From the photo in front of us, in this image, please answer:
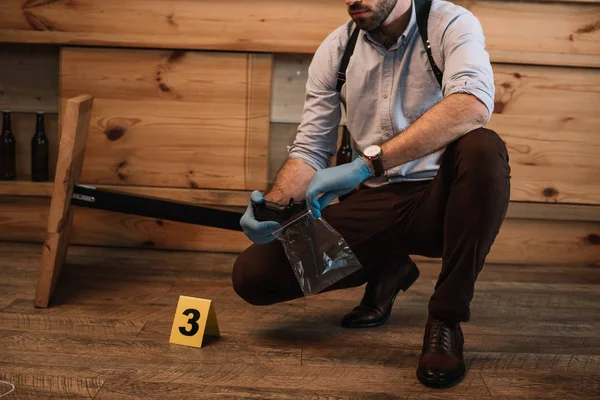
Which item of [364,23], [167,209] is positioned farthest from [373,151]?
[167,209]

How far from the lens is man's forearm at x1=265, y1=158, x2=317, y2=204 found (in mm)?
1890

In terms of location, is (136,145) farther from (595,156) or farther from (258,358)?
(595,156)

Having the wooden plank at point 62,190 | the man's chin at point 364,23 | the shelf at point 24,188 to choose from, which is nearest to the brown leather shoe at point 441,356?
the man's chin at point 364,23

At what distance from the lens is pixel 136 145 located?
2783 millimetres

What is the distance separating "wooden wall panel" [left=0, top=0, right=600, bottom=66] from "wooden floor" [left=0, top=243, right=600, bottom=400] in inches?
30.7

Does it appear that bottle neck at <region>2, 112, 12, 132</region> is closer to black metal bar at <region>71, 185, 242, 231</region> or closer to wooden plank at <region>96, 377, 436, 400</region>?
black metal bar at <region>71, 185, 242, 231</region>

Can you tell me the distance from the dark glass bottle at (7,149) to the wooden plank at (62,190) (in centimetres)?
90

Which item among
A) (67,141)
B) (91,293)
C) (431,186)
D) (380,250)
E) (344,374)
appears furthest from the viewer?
(91,293)

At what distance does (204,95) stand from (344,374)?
1.38 m

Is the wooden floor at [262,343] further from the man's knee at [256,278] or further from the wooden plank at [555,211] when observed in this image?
the wooden plank at [555,211]

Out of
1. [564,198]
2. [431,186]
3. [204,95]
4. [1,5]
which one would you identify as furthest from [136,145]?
[564,198]

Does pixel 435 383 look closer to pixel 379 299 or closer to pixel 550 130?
pixel 379 299

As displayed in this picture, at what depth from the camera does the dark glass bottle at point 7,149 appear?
2900mm

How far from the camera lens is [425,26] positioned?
1.87 meters
